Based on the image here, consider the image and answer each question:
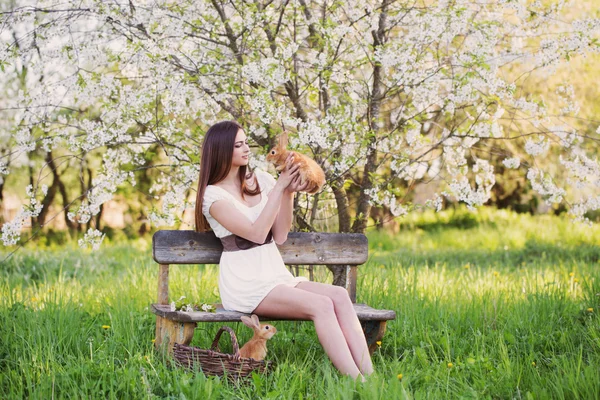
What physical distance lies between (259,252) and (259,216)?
27 cm

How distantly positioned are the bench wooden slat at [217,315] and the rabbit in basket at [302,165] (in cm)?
77

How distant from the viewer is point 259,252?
13.0ft

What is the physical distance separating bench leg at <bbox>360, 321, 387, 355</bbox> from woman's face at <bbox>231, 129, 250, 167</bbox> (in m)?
1.22

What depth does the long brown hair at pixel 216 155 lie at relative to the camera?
13.0 ft

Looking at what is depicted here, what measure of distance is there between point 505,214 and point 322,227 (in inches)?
366

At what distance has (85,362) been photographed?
3.58 metres

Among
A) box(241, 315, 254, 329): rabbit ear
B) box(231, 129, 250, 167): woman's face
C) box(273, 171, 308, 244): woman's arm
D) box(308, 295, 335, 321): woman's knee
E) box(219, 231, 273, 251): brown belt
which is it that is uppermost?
box(231, 129, 250, 167): woman's face

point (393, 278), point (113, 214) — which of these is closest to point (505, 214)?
point (113, 214)

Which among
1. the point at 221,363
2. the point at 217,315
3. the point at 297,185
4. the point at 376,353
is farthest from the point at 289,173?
the point at 376,353

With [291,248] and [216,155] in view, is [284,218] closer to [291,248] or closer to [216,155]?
[291,248]

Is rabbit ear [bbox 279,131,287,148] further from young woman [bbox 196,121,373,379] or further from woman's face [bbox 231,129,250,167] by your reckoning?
woman's face [bbox 231,129,250,167]

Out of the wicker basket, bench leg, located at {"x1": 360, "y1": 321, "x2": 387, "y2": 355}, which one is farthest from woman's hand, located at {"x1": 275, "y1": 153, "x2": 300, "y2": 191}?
bench leg, located at {"x1": 360, "y1": 321, "x2": 387, "y2": 355}

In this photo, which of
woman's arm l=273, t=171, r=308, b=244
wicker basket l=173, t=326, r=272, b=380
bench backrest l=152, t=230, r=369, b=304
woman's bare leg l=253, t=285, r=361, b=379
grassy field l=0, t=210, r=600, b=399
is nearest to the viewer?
grassy field l=0, t=210, r=600, b=399

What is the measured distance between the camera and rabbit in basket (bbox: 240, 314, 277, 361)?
3.62 m
